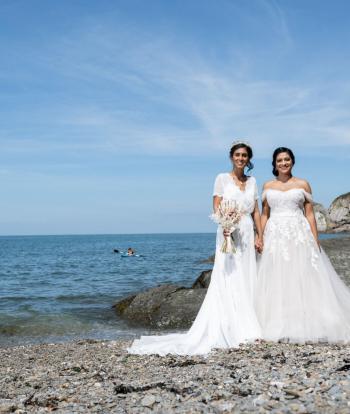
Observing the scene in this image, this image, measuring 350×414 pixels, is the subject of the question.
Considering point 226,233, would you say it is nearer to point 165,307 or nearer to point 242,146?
point 242,146

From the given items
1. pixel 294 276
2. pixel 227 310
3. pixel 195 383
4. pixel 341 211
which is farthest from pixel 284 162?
pixel 341 211

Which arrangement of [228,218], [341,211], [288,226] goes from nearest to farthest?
[228,218] < [288,226] < [341,211]

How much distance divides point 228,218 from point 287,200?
3.75ft

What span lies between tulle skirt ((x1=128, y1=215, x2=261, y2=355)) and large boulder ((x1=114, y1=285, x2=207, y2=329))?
5.78 m

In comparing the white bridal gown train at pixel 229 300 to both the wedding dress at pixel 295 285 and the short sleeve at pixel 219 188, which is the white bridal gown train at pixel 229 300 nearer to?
the short sleeve at pixel 219 188

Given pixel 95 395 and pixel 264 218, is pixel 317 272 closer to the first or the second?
pixel 264 218

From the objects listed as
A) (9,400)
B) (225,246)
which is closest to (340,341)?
(225,246)

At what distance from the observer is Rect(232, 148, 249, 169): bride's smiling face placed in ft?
28.3

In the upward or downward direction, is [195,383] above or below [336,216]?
below

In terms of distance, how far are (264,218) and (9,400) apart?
5.18m

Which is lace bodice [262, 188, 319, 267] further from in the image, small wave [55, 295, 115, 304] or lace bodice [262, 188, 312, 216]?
small wave [55, 295, 115, 304]

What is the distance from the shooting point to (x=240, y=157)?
28.4ft

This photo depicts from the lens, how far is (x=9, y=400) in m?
6.07

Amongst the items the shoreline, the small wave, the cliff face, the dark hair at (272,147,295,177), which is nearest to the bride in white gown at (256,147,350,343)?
the dark hair at (272,147,295,177)
